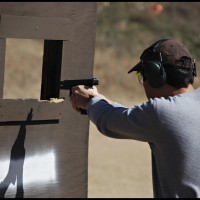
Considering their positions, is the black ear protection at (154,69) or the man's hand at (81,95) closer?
the black ear protection at (154,69)

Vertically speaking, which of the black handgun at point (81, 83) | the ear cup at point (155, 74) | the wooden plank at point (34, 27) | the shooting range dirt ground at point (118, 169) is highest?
the wooden plank at point (34, 27)

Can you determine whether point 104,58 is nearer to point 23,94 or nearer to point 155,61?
point 23,94

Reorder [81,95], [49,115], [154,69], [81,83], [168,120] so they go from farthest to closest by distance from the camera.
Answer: [49,115], [81,83], [81,95], [154,69], [168,120]

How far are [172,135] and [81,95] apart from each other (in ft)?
2.22

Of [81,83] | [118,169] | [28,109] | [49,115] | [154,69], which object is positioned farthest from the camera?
[118,169]

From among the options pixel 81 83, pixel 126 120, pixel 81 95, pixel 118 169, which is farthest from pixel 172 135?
pixel 118 169

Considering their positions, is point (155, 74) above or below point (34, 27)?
below

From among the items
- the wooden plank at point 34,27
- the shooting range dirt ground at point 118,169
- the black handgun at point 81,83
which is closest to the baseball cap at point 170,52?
the black handgun at point 81,83

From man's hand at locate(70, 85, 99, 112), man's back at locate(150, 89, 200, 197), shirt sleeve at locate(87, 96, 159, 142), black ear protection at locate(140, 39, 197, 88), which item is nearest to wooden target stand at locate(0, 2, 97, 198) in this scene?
man's hand at locate(70, 85, 99, 112)

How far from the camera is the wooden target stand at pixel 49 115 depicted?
4176 millimetres

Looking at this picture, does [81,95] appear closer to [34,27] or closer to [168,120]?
[168,120]

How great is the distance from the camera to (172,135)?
3.00 metres

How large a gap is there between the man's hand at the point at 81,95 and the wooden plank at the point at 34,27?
2.62ft

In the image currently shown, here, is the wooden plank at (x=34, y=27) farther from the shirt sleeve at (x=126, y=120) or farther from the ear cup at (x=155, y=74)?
the ear cup at (x=155, y=74)
